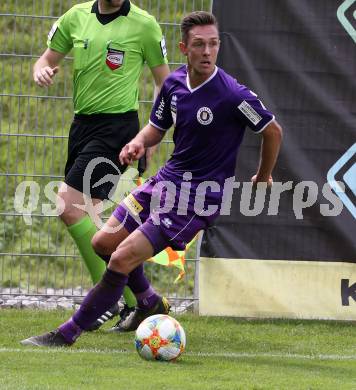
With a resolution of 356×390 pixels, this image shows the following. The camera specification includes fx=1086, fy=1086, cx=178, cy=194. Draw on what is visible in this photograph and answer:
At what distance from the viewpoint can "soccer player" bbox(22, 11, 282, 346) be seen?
6719 millimetres

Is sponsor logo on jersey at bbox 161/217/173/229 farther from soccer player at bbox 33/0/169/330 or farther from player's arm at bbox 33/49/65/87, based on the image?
player's arm at bbox 33/49/65/87

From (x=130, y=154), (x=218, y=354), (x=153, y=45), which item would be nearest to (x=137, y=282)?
(x=218, y=354)

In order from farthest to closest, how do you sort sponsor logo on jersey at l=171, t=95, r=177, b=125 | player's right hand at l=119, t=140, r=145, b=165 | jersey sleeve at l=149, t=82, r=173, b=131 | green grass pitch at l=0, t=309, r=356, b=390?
jersey sleeve at l=149, t=82, r=173, b=131 < sponsor logo on jersey at l=171, t=95, r=177, b=125 < player's right hand at l=119, t=140, r=145, b=165 < green grass pitch at l=0, t=309, r=356, b=390

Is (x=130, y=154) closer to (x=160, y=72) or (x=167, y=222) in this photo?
(x=167, y=222)

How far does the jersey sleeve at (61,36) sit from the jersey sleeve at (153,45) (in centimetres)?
57

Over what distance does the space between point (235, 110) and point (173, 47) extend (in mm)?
2503

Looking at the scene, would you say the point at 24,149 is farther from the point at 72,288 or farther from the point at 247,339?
the point at 247,339

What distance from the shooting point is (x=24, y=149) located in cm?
916

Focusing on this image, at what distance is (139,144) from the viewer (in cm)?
675

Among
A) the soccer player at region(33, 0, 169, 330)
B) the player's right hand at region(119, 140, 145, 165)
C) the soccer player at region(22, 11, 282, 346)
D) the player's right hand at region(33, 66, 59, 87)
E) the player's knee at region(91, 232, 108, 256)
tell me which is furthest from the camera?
the soccer player at region(33, 0, 169, 330)

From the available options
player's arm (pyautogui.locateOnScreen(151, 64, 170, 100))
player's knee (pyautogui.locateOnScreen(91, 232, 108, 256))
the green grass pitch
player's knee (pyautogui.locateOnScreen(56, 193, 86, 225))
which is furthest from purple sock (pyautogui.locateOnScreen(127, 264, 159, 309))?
player's arm (pyautogui.locateOnScreen(151, 64, 170, 100))

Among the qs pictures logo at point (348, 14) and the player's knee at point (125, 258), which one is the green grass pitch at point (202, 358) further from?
the qs pictures logo at point (348, 14)

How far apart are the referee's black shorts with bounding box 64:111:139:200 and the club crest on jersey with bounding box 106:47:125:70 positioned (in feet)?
1.17

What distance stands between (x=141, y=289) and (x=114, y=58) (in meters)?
1.68
